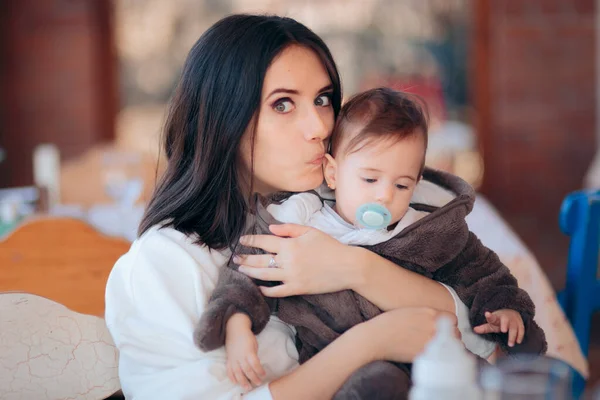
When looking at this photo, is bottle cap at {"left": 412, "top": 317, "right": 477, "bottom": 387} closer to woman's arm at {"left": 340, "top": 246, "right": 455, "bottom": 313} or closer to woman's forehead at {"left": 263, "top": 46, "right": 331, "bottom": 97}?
woman's arm at {"left": 340, "top": 246, "right": 455, "bottom": 313}

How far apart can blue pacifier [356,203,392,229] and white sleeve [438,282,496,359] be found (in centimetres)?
17

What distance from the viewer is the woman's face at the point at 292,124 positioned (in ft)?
4.75

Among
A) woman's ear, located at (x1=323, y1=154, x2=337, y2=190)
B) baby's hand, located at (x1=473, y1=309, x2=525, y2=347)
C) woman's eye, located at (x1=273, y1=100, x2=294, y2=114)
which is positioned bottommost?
baby's hand, located at (x1=473, y1=309, x2=525, y2=347)

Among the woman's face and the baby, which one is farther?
the woman's face

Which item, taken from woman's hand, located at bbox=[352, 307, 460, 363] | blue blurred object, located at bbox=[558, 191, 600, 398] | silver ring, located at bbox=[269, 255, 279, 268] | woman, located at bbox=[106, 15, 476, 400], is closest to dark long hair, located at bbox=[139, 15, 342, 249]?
woman, located at bbox=[106, 15, 476, 400]

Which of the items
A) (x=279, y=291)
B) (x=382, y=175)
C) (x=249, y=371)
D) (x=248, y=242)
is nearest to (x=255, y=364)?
(x=249, y=371)

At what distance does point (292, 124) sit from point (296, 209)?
0.15 meters

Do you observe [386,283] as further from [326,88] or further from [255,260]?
[326,88]

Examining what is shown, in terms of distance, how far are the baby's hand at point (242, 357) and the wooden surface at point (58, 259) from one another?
694 mm

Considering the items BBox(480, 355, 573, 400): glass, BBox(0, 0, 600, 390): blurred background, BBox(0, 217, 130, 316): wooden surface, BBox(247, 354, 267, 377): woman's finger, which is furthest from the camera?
BBox(0, 0, 600, 390): blurred background

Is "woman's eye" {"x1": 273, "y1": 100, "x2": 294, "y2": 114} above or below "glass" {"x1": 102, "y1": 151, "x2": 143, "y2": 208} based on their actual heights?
above

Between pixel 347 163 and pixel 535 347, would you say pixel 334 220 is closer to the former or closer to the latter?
pixel 347 163

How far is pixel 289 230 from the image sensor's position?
1.38 metres

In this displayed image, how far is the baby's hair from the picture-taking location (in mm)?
1383
